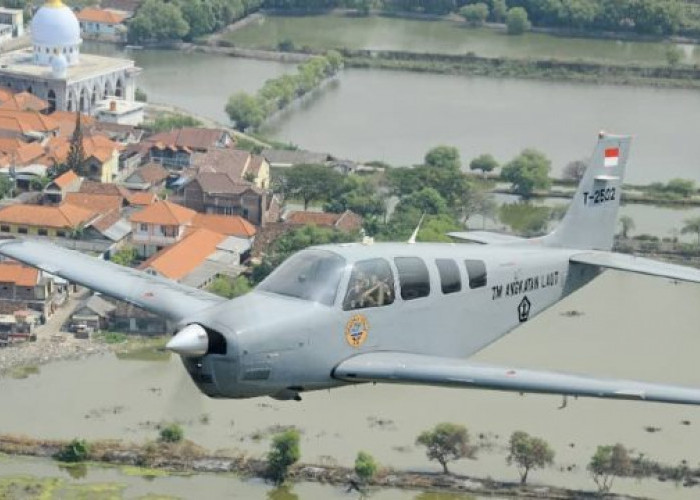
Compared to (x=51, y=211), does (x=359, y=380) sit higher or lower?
higher

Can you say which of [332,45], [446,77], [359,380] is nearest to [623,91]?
[446,77]

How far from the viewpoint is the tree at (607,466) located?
1099 inches

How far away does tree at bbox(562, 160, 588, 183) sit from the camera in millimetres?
46344

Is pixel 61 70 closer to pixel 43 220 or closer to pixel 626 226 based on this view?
pixel 43 220

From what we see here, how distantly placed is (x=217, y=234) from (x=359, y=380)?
21.0 metres

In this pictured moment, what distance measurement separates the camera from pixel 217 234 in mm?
38125

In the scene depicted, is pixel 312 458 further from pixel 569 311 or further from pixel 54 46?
pixel 54 46

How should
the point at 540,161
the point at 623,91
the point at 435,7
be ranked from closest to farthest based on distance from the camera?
the point at 540,161, the point at 623,91, the point at 435,7

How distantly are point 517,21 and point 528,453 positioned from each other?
40.7 m

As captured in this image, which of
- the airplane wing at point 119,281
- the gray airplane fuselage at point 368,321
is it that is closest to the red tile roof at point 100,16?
the airplane wing at point 119,281

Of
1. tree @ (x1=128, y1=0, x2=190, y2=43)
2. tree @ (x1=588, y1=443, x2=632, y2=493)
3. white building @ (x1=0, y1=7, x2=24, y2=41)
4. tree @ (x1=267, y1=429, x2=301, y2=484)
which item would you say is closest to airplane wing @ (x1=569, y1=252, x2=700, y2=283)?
tree @ (x1=588, y1=443, x2=632, y2=493)

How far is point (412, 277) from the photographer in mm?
18078

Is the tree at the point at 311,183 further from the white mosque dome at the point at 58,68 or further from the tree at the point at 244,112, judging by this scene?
the white mosque dome at the point at 58,68

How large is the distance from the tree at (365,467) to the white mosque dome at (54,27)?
26367 millimetres
